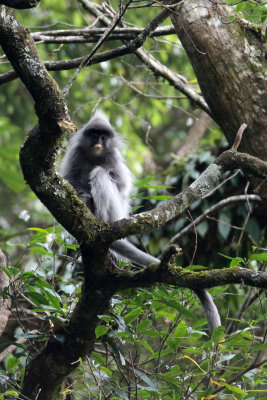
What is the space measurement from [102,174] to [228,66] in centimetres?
112

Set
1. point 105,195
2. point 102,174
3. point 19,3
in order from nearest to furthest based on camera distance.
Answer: point 19,3
point 105,195
point 102,174

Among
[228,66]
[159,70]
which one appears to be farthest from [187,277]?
[159,70]

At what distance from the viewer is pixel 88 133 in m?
4.70

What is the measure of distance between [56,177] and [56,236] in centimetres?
106

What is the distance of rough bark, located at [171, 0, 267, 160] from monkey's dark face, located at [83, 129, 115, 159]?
122 cm

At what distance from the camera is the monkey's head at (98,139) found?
4594 millimetres

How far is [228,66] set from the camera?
3.54 meters

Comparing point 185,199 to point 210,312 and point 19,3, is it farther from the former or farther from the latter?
point 19,3

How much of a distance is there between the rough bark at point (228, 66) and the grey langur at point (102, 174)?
0.90 m

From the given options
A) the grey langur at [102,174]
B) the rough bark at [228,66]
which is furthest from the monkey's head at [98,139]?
the rough bark at [228,66]

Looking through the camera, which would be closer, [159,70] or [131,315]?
[131,315]

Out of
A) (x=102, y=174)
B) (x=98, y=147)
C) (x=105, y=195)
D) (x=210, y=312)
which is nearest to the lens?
(x=210, y=312)

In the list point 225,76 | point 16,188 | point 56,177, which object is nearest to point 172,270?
point 56,177

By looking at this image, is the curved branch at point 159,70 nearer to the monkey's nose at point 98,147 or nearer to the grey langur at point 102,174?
the grey langur at point 102,174
